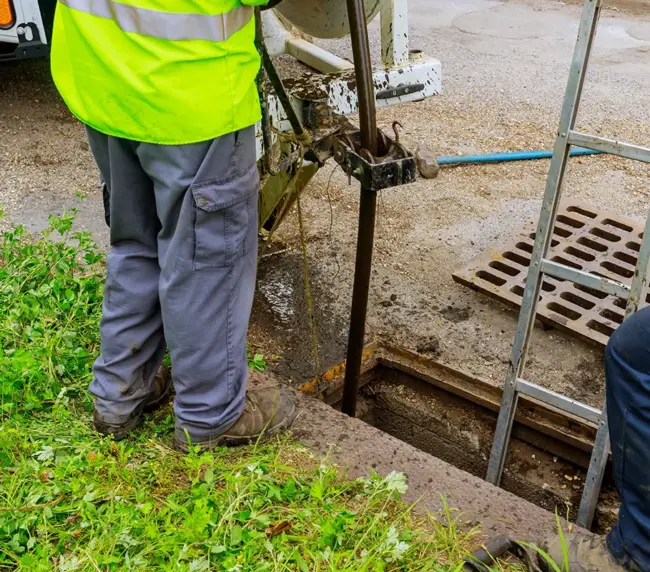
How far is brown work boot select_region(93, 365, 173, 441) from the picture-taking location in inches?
89.9

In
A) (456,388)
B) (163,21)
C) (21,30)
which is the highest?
(163,21)

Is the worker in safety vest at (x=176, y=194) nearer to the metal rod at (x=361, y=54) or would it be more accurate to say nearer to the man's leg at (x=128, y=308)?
the man's leg at (x=128, y=308)

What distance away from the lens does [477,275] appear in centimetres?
341

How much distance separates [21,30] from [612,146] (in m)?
3.25

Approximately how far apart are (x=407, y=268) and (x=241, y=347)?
1.51 m

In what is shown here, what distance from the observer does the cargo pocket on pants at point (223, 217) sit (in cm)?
194

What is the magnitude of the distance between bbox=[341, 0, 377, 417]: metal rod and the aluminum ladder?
20.4 inches

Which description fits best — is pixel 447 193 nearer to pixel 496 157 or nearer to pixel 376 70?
pixel 496 157

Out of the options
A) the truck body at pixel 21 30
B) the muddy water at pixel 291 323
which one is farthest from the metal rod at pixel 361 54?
the truck body at pixel 21 30

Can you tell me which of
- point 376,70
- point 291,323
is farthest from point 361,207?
point 291,323

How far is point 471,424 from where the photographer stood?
3.11 m

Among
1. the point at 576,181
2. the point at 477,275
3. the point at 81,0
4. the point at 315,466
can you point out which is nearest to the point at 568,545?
the point at 315,466

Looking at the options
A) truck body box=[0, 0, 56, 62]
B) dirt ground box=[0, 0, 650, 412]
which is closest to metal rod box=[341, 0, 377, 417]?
dirt ground box=[0, 0, 650, 412]

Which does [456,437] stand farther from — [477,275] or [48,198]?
[48,198]
